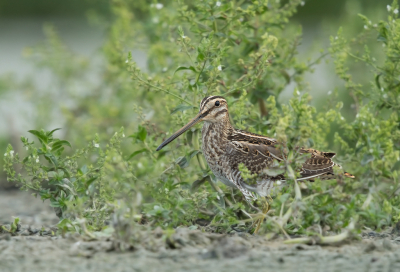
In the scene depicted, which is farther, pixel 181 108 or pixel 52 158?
pixel 181 108

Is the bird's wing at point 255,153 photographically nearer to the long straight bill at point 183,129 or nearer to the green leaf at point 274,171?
the long straight bill at point 183,129

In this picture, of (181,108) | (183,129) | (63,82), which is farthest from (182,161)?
(63,82)

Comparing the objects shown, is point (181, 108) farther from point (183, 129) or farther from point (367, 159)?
point (367, 159)

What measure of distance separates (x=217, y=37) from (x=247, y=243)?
2327 mm

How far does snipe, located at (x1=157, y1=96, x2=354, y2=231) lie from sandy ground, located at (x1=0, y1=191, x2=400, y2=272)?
93 centimetres

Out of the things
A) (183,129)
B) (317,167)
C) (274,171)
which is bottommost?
(274,171)

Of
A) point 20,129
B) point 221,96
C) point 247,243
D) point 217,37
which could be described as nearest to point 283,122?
point 247,243

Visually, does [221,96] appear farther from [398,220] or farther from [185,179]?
[398,220]

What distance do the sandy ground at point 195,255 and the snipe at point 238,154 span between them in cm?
93

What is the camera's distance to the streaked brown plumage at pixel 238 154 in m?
5.54

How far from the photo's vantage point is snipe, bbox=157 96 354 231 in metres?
5.54

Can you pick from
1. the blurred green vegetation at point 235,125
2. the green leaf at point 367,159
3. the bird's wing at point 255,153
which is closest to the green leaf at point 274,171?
the blurred green vegetation at point 235,125

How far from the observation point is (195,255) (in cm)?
415

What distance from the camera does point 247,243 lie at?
14.5 feet
